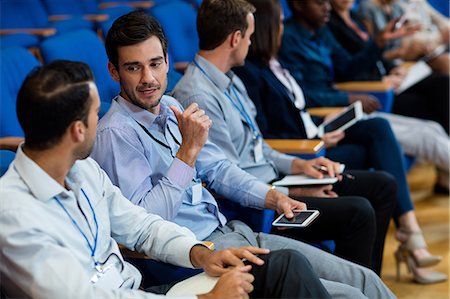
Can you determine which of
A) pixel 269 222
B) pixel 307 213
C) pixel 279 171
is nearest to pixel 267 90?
pixel 279 171

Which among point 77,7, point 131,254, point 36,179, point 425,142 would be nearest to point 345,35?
point 425,142

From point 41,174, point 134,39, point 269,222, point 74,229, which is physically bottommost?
point 269,222

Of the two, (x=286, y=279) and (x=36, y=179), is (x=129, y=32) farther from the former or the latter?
(x=286, y=279)

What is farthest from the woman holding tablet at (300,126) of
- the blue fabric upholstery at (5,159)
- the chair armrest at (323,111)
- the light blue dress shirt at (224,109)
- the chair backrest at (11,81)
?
the blue fabric upholstery at (5,159)

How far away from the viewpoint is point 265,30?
2549 mm

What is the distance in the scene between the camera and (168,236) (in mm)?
1562

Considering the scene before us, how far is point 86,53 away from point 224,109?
651 mm

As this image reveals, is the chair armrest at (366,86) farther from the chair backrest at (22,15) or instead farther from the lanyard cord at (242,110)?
the chair backrest at (22,15)

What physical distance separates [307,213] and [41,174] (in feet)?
2.59

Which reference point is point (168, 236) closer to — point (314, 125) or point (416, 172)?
point (314, 125)

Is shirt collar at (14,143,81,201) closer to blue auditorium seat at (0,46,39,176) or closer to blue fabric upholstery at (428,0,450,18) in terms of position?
blue auditorium seat at (0,46,39,176)

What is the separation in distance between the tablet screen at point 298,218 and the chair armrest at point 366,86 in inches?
62.7

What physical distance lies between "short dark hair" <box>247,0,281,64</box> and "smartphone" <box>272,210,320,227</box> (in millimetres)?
810

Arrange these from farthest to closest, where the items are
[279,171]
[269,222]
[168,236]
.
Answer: [279,171] < [269,222] < [168,236]
